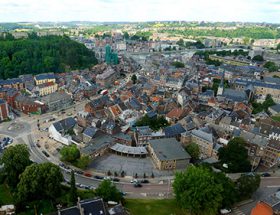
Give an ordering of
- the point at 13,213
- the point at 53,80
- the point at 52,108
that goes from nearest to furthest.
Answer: the point at 13,213 < the point at 52,108 < the point at 53,80

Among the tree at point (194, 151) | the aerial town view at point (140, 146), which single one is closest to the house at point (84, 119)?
the aerial town view at point (140, 146)

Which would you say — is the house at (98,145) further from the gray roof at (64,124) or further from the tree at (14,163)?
the tree at (14,163)

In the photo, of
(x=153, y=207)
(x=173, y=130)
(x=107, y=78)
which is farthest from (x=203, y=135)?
(x=107, y=78)

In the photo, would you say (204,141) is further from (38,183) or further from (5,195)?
(5,195)

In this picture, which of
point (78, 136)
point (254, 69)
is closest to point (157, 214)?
point (78, 136)

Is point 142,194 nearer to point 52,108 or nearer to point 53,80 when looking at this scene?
point 52,108

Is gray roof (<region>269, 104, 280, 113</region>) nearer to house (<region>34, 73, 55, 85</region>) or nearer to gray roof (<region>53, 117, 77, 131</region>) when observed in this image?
gray roof (<region>53, 117, 77, 131</region>)

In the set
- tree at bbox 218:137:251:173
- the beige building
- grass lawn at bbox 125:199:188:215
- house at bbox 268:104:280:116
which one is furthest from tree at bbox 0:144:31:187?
house at bbox 268:104:280:116

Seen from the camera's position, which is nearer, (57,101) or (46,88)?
(57,101)
